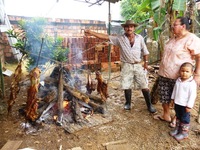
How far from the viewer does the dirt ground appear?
127 inches

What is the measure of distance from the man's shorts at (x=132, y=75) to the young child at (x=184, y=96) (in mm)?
1138

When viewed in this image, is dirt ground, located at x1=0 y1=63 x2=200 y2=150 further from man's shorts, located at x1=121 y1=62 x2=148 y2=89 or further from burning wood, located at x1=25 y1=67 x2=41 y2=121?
man's shorts, located at x1=121 y1=62 x2=148 y2=89

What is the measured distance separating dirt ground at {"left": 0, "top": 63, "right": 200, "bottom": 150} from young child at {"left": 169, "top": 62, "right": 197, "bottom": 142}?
0.79ft

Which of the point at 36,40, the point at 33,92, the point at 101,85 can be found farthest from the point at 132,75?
the point at 36,40

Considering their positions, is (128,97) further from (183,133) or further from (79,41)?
(79,41)

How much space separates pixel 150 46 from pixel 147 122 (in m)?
5.86

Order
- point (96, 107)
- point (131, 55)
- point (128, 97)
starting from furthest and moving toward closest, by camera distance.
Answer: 1. point (128, 97)
2. point (96, 107)
3. point (131, 55)

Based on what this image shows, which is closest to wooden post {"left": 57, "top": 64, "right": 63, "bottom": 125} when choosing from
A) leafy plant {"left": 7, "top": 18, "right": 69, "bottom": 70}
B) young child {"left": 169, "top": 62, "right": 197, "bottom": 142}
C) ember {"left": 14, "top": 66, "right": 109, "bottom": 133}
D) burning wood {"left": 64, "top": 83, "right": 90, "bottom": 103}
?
ember {"left": 14, "top": 66, "right": 109, "bottom": 133}

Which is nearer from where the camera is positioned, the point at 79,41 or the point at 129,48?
the point at 129,48

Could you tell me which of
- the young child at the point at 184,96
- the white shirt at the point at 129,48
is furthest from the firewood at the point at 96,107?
the young child at the point at 184,96

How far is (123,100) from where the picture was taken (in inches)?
214

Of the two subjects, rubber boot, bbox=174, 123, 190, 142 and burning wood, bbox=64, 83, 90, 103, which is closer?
rubber boot, bbox=174, 123, 190, 142

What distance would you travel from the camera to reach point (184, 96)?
3.25 metres

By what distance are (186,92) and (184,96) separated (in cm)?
8
